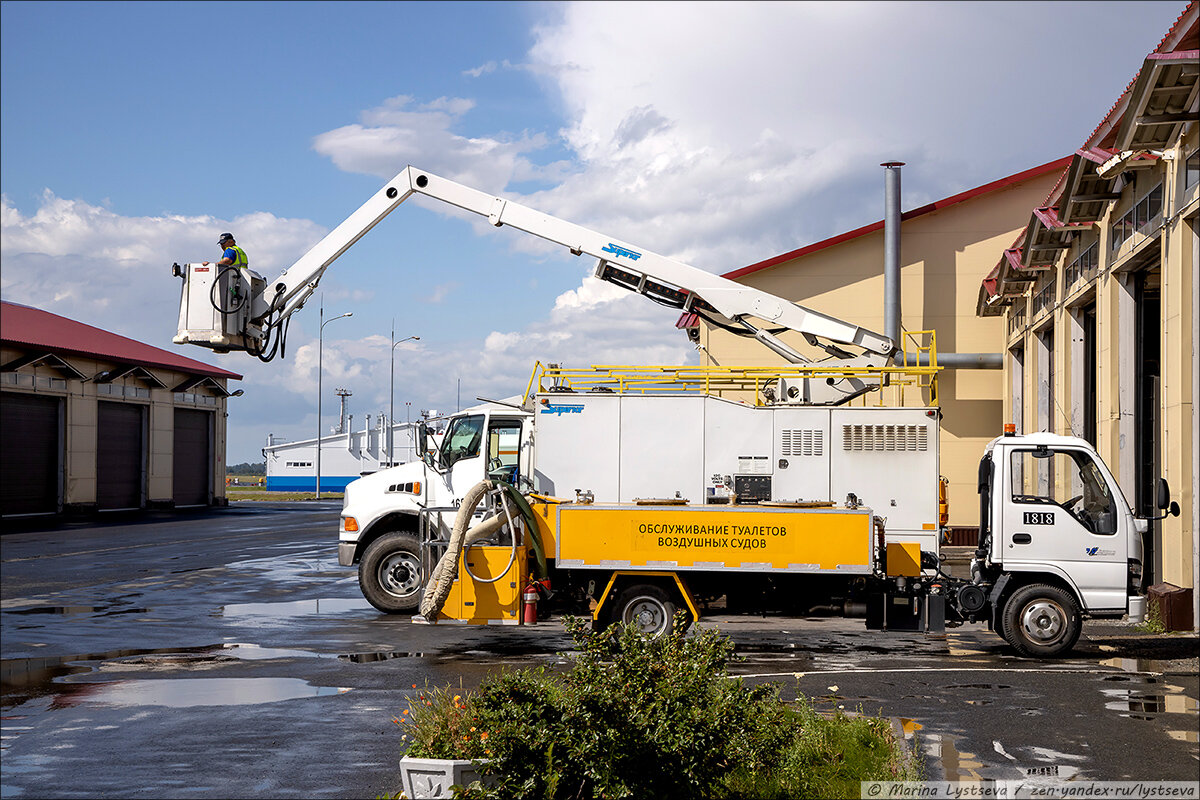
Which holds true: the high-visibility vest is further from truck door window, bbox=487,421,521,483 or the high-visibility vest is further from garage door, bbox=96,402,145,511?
garage door, bbox=96,402,145,511

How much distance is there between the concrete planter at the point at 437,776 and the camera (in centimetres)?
584

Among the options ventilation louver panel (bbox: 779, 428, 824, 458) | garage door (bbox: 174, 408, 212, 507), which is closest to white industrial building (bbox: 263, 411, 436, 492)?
garage door (bbox: 174, 408, 212, 507)

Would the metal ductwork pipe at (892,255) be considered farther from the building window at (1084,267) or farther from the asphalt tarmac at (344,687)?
the asphalt tarmac at (344,687)

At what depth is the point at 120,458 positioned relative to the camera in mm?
43125

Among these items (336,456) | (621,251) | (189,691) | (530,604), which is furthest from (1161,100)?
(336,456)

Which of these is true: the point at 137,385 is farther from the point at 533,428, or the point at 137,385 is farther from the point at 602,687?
the point at 602,687

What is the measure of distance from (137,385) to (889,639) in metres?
33.7

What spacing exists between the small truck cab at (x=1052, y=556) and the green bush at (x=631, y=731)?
643 cm

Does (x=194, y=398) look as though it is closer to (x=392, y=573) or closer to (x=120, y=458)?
(x=120, y=458)

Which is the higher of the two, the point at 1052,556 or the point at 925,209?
the point at 925,209

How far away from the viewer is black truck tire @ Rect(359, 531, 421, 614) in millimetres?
15988

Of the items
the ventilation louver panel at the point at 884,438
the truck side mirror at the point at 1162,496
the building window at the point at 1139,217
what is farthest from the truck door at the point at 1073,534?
the building window at the point at 1139,217

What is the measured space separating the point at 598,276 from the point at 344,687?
8.59 meters

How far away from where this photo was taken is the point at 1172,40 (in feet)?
43.9
